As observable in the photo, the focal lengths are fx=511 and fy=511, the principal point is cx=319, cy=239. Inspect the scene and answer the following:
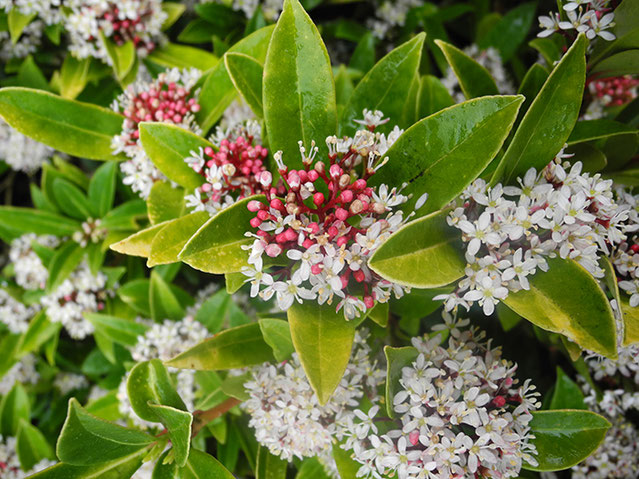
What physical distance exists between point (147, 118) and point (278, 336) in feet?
2.69

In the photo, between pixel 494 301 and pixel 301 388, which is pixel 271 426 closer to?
pixel 301 388

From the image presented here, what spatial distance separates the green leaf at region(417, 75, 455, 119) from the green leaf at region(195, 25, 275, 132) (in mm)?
534

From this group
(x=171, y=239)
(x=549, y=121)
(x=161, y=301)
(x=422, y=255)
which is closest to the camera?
(x=422, y=255)

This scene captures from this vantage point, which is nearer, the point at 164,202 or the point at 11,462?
the point at 164,202

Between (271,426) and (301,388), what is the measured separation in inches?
6.0

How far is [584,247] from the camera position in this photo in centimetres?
110

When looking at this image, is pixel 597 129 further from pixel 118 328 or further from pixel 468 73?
pixel 118 328

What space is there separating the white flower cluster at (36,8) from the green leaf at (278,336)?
161 centimetres

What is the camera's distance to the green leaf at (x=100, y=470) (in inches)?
54.7

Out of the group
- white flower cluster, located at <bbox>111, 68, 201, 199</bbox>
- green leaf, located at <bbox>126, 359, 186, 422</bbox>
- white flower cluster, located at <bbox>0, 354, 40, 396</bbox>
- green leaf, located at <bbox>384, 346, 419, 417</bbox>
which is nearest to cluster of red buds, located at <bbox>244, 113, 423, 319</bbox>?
green leaf, located at <bbox>384, 346, 419, 417</bbox>

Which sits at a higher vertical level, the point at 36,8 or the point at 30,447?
the point at 36,8

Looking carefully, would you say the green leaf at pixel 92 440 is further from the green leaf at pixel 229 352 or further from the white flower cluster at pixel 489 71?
the white flower cluster at pixel 489 71

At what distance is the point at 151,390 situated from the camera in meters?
1.46

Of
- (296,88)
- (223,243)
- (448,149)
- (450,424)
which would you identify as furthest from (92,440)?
(448,149)
